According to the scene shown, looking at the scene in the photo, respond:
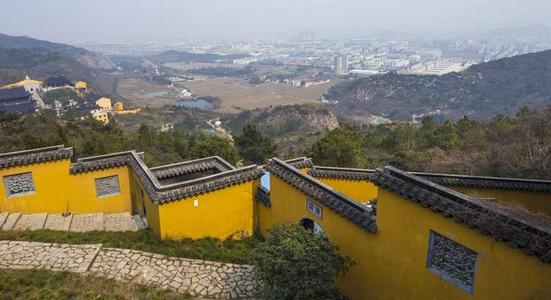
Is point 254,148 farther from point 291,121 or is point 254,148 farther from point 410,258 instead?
point 291,121

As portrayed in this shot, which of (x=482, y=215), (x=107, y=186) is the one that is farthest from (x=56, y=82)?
(x=482, y=215)

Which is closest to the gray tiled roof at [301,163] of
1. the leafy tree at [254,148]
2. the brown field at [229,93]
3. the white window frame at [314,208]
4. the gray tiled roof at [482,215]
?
the white window frame at [314,208]

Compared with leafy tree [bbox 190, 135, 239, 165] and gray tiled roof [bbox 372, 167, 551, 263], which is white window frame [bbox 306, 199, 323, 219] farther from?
leafy tree [bbox 190, 135, 239, 165]

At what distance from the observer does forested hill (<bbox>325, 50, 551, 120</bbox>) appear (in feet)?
275

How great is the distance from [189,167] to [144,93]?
413 ft

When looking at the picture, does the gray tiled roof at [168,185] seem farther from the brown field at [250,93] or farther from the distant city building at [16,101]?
the brown field at [250,93]

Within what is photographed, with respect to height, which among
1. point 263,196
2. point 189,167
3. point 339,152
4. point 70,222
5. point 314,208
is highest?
point 314,208

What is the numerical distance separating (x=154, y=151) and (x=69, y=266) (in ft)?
63.0

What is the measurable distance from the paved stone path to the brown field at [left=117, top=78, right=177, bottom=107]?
104m

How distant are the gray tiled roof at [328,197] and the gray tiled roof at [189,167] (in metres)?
2.89

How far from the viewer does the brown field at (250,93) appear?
111938 millimetres

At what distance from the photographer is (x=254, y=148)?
26.2 m

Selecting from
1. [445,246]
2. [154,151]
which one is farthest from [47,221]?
[154,151]

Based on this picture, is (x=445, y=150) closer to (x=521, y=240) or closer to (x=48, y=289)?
(x=521, y=240)
